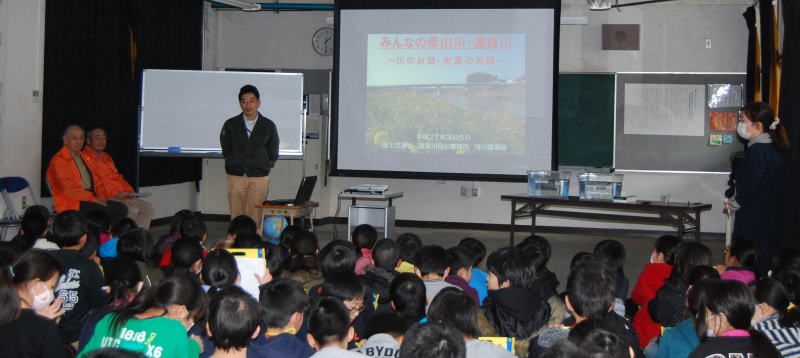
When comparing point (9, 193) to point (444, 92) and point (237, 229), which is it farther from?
point (444, 92)

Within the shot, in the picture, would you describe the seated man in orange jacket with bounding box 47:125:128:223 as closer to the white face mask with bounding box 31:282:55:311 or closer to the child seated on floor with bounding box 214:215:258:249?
the child seated on floor with bounding box 214:215:258:249

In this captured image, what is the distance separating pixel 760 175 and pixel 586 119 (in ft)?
13.3

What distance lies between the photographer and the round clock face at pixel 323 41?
30.0 ft

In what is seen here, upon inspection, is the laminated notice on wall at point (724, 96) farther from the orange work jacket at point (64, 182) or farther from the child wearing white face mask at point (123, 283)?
the child wearing white face mask at point (123, 283)

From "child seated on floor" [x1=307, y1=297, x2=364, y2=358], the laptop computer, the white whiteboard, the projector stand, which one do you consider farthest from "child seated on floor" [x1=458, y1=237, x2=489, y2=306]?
the white whiteboard

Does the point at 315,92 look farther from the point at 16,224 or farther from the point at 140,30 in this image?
Answer: the point at 16,224

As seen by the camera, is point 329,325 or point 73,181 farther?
point 73,181

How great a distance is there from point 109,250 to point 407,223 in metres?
5.48

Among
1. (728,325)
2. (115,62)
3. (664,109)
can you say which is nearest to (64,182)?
(115,62)

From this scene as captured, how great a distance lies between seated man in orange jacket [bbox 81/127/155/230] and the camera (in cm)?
648

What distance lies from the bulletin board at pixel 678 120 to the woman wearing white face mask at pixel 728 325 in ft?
21.3

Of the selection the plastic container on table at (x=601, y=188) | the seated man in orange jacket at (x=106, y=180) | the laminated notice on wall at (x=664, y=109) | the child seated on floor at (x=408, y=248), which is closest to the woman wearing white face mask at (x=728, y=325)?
the child seated on floor at (x=408, y=248)

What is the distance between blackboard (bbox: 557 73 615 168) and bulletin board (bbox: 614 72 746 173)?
119 mm

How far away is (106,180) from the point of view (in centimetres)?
654
